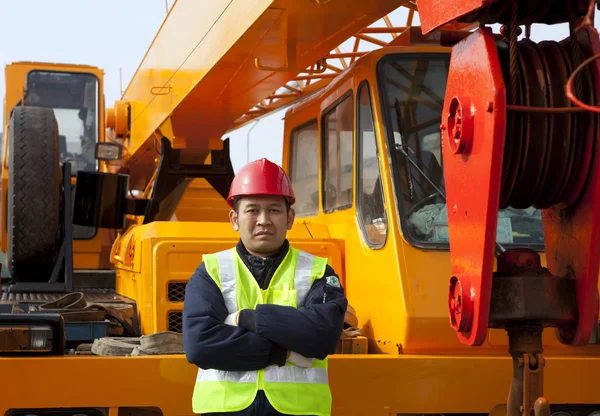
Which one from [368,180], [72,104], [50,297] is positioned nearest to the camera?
[368,180]

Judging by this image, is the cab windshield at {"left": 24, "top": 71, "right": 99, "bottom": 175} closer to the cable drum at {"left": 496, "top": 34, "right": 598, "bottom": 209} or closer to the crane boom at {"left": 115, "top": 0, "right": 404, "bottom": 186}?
the crane boom at {"left": 115, "top": 0, "right": 404, "bottom": 186}

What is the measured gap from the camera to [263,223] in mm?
3469

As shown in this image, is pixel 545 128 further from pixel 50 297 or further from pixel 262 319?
pixel 50 297

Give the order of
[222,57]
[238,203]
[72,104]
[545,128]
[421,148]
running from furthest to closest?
[72,104] < [222,57] < [421,148] < [238,203] < [545,128]

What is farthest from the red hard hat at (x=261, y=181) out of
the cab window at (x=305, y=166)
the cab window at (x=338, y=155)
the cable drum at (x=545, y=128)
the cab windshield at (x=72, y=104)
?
the cab windshield at (x=72, y=104)

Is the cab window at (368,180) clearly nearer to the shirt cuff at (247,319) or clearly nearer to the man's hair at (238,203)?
the man's hair at (238,203)

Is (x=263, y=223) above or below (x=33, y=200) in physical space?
below

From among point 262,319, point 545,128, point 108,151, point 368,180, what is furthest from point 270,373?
point 108,151

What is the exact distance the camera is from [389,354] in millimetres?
4430

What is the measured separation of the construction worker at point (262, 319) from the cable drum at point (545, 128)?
30.9 inches

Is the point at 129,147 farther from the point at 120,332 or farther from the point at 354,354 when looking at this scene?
the point at 354,354

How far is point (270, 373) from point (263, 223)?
20.6 inches

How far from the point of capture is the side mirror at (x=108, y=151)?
724 centimetres

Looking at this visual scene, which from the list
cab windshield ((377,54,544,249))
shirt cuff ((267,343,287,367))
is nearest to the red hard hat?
shirt cuff ((267,343,287,367))
